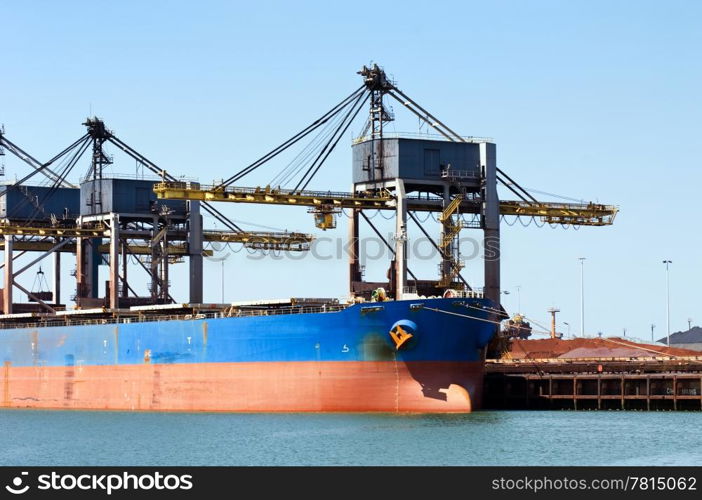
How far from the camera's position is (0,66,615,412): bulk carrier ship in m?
44.5

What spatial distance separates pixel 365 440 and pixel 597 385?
15229 millimetres

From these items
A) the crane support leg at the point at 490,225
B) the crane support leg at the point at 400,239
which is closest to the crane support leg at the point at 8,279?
the crane support leg at the point at 400,239

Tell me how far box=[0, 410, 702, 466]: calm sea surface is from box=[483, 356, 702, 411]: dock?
1423mm

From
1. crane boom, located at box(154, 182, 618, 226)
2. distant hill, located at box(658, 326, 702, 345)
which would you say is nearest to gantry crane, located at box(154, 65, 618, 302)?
crane boom, located at box(154, 182, 618, 226)

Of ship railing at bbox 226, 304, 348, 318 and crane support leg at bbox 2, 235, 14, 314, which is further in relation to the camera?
crane support leg at bbox 2, 235, 14, 314

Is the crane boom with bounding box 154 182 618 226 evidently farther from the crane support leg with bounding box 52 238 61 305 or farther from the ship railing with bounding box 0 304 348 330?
the crane support leg with bounding box 52 238 61 305

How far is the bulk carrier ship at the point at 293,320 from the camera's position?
44.5 meters

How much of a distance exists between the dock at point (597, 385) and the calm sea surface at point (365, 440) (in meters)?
1.42

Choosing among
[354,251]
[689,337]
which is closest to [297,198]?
[354,251]

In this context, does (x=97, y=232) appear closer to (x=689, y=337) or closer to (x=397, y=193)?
(x=397, y=193)

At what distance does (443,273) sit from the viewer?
48594 mm

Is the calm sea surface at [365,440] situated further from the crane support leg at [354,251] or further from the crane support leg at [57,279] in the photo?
the crane support leg at [57,279]
